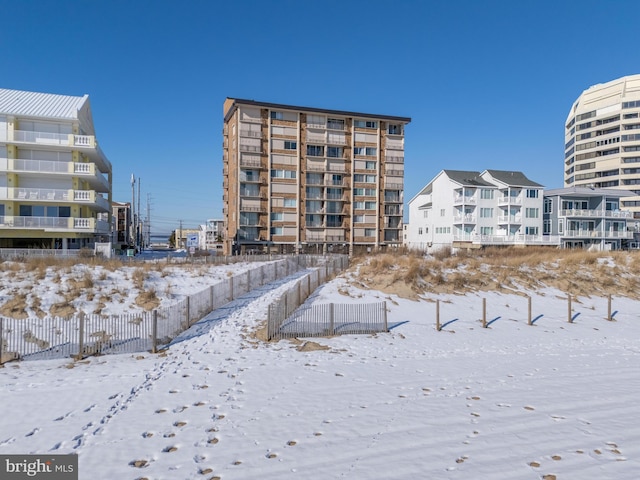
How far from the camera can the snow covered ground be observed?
6.76 metres

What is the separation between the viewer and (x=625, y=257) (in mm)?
35938

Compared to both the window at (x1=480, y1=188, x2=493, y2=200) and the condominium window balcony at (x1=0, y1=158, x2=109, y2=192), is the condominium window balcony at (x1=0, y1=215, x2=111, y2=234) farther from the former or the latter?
the window at (x1=480, y1=188, x2=493, y2=200)

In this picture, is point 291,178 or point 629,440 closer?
point 629,440

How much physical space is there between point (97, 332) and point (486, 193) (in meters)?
56.0

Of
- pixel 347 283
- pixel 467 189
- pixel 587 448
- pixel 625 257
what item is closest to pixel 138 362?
pixel 587 448

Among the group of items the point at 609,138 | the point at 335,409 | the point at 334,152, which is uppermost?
the point at 609,138

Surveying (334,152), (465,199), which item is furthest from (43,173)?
(465,199)

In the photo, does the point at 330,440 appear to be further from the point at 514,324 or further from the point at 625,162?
the point at 625,162

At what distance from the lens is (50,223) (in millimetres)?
35531

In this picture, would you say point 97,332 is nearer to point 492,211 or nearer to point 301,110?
point 301,110

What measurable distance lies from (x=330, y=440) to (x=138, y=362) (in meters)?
8.08

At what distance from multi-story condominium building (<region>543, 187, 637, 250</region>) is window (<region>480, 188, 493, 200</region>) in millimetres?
10238

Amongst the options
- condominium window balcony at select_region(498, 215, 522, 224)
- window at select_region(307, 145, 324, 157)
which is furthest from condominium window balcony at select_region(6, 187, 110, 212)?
condominium window balcony at select_region(498, 215, 522, 224)

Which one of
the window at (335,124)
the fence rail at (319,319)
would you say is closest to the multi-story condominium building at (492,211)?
the window at (335,124)
